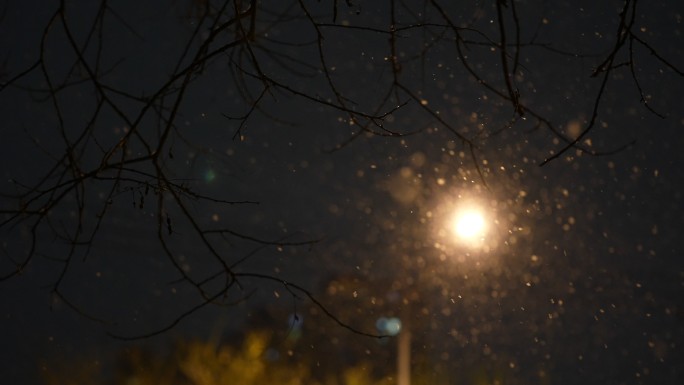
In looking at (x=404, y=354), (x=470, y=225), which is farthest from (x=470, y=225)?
(x=404, y=354)

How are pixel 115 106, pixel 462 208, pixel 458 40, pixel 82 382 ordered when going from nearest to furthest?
1. pixel 115 106
2. pixel 458 40
3. pixel 462 208
4. pixel 82 382

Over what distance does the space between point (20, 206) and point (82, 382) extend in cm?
316

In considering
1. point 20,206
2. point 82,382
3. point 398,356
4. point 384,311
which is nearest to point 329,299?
point 384,311

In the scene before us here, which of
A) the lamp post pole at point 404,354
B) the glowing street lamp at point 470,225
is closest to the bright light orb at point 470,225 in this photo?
the glowing street lamp at point 470,225

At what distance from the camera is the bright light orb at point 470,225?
3742 millimetres

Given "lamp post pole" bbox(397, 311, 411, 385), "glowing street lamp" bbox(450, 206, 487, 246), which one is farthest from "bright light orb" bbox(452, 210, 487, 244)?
"lamp post pole" bbox(397, 311, 411, 385)

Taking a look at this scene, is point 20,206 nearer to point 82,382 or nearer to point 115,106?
point 115,106

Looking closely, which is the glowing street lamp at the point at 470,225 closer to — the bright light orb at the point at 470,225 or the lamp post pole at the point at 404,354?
the bright light orb at the point at 470,225

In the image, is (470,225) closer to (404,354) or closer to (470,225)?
(470,225)

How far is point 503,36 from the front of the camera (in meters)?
1.40

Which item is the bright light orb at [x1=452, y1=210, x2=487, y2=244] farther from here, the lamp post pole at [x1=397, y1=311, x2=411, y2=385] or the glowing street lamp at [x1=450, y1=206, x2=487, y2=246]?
the lamp post pole at [x1=397, y1=311, x2=411, y2=385]

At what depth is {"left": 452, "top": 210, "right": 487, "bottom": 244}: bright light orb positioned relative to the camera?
12.3 ft

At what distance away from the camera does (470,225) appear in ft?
12.4

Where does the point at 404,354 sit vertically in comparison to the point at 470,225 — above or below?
above
